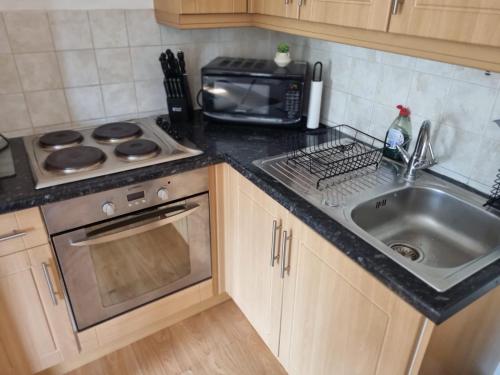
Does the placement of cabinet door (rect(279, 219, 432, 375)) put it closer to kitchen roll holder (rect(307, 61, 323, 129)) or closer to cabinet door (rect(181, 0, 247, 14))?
kitchen roll holder (rect(307, 61, 323, 129))

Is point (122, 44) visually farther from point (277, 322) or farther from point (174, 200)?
point (277, 322)

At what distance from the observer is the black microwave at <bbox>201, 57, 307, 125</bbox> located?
1.67 meters

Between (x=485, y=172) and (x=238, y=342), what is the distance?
4.21 feet

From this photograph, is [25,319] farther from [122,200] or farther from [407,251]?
[407,251]

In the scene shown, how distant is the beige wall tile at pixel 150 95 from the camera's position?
6.01ft

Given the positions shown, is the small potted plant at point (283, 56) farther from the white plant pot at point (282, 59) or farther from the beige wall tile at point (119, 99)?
the beige wall tile at point (119, 99)

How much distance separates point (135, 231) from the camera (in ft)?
4.83

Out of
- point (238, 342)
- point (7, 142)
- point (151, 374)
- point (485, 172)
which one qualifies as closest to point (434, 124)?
point (485, 172)

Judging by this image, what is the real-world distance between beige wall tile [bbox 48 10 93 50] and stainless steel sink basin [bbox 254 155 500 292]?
0.95 meters

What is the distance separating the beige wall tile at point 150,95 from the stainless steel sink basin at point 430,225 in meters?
1.17

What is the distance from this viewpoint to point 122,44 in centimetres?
171

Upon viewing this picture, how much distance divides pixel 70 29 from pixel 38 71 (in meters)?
0.22

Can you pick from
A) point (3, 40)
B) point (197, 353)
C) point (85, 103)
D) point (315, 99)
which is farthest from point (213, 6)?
point (197, 353)

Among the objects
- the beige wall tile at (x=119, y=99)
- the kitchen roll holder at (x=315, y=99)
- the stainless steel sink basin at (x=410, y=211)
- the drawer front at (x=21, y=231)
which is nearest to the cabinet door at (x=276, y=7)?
the kitchen roll holder at (x=315, y=99)
